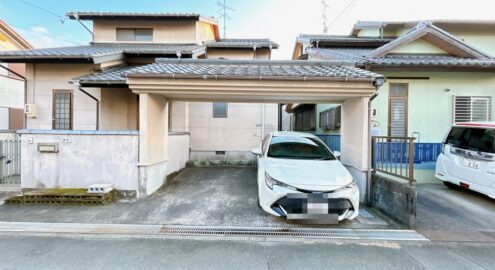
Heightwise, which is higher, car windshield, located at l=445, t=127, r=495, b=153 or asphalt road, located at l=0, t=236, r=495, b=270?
car windshield, located at l=445, t=127, r=495, b=153

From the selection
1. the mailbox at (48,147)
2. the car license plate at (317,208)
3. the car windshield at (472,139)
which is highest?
the car windshield at (472,139)

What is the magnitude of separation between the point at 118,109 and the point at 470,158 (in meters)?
10.1

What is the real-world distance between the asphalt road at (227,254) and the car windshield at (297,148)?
1753 mm

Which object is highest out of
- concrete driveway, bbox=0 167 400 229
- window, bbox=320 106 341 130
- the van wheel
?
window, bbox=320 106 341 130

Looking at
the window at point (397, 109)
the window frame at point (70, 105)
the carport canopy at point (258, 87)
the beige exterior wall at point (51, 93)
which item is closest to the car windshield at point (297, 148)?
the carport canopy at point (258, 87)

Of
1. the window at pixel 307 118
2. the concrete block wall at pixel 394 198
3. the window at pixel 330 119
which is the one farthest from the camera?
the window at pixel 307 118

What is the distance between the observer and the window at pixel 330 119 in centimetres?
781

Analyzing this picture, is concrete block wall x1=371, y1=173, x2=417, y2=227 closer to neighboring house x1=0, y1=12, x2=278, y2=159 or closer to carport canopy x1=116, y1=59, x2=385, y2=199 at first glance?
carport canopy x1=116, y1=59, x2=385, y2=199

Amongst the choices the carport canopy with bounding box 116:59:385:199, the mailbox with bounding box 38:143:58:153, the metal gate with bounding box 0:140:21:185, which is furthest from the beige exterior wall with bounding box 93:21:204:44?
the mailbox with bounding box 38:143:58:153

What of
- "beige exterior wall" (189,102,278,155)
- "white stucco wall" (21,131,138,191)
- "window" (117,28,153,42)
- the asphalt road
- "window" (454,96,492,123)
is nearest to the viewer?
the asphalt road

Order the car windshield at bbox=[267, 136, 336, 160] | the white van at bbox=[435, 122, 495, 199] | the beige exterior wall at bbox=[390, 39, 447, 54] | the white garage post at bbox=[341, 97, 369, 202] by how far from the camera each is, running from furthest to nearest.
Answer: the beige exterior wall at bbox=[390, 39, 447, 54] < the white garage post at bbox=[341, 97, 369, 202] < the white van at bbox=[435, 122, 495, 199] < the car windshield at bbox=[267, 136, 336, 160]

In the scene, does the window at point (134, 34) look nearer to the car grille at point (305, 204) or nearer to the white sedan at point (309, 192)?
the white sedan at point (309, 192)

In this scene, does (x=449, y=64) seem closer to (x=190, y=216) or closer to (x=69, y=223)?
(x=190, y=216)

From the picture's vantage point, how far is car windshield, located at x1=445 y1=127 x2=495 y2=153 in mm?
4593
